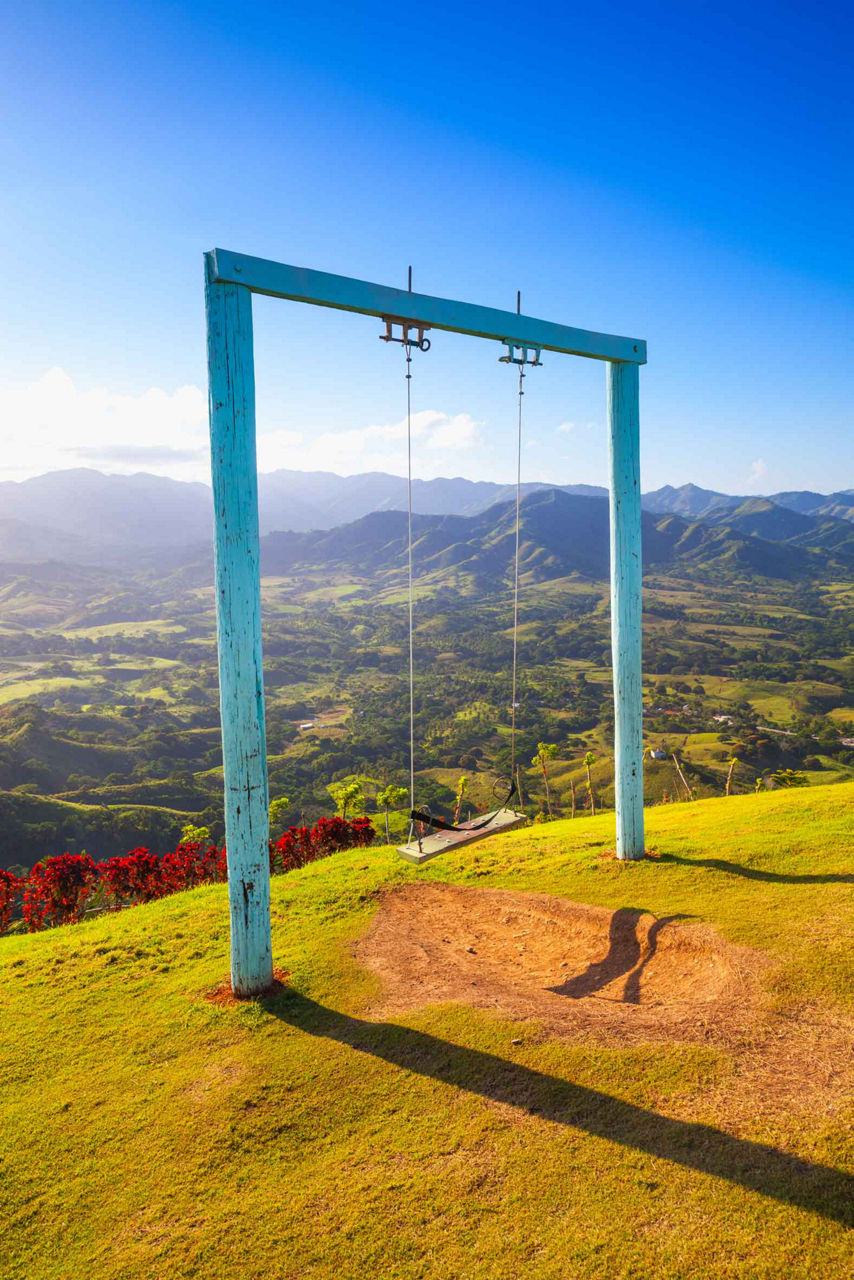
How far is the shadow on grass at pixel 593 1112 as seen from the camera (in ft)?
10.1

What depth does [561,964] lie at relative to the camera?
19.7ft

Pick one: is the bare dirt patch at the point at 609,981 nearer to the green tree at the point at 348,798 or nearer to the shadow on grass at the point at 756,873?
the shadow on grass at the point at 756,873

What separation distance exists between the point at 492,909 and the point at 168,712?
100m

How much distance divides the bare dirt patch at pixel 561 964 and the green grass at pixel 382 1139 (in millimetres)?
249

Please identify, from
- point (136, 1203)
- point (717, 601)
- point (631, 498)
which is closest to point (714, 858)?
point (631, 498)

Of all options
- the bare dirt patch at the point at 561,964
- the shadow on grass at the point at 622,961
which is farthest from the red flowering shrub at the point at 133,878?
the shadow on grass at the point at 622,961

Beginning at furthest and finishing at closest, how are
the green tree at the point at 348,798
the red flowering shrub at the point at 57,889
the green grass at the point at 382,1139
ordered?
the green tree at the point at 348,798 → the red flowering shrub at the point at 57,889 → the green grass at the point at 382,1139

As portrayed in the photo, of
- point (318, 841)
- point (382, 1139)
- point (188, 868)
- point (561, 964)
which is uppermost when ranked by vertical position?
point (382, 1139)

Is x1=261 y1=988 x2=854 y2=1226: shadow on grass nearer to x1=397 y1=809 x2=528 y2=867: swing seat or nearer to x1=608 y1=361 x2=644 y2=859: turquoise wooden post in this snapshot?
x1=397 y1=809 x2=528 y2=867: swing seat

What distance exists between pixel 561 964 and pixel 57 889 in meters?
7.08

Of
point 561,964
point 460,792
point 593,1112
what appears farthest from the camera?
point 460,792

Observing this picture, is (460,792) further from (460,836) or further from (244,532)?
(244,532)

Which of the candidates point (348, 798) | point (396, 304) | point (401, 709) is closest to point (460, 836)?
point (396, 304)

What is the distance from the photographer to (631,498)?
7547 mm
